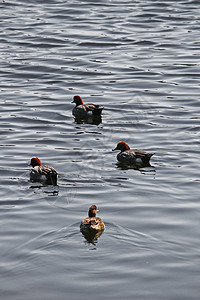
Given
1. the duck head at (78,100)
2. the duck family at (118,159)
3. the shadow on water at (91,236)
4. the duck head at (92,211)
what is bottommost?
the shadow on water at (91,236)

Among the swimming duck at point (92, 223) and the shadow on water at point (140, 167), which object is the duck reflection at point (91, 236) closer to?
the swimming duck at point (92, 223)

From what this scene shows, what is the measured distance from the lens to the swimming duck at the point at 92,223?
35.2 ft

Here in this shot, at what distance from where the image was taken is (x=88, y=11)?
33.1 meters


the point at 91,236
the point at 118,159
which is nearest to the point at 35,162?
the point at 118,159

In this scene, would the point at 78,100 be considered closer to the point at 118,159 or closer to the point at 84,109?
the point at 84,109

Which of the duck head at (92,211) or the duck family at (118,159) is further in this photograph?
the duck head at (92,211)

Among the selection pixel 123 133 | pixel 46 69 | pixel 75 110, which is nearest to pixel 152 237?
pixel 123 133

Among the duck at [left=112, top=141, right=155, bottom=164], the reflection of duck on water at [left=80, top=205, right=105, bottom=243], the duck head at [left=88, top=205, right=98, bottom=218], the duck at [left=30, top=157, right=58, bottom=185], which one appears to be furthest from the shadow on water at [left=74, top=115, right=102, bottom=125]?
the reflection of duck on water at [left=80, top=205, right=105, bottom=243]

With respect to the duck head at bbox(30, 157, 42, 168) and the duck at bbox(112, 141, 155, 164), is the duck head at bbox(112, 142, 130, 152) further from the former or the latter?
the duck head at bbox(30, 157, 42, 168)

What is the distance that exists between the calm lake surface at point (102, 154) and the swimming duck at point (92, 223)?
17cm

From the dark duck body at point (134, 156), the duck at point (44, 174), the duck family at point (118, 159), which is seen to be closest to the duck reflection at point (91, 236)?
the duck family at point (118, 159)

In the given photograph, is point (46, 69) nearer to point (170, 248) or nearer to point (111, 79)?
point (111, 79)

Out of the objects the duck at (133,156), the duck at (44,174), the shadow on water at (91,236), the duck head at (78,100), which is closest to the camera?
the shadow on water at (91,236)

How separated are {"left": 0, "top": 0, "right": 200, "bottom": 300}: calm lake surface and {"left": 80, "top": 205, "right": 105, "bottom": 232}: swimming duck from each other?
166 millimetres
